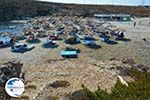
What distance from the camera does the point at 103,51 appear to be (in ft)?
175

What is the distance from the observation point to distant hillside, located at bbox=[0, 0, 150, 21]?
11652cm

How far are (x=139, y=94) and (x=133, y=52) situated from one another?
112ft

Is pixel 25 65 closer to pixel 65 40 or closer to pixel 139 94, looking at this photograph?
pixel 65 40

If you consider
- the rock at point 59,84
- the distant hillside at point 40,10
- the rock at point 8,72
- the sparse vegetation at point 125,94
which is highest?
the sparse vegetation at point 125,94

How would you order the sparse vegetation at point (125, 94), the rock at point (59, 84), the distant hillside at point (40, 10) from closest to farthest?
1. the sparse vegetation at point (125, 94)
2. the rock at point (59, 84)
3. the distant hillside at point (40, 10)

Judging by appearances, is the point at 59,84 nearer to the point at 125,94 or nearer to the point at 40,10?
the point at 125,94

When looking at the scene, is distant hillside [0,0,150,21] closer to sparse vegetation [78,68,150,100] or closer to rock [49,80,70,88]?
rock [49,80,70,88]

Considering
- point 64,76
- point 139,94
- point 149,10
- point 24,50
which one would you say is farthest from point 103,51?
point 149,10

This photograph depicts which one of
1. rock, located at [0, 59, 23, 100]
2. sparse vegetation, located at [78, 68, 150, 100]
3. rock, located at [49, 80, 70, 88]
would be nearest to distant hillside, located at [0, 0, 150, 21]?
rock, located at [0, 59, 23, 100]

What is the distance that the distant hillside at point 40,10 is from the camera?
11652cm

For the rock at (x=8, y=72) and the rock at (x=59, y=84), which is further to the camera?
the rock at (x=59, y=84)

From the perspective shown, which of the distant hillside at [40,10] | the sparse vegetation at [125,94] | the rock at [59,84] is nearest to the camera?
the sparse vegetation at [125,94]

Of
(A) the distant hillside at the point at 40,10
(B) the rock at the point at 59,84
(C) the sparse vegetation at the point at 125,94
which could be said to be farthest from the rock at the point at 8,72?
(A) the distant hillside at the point at 40,10

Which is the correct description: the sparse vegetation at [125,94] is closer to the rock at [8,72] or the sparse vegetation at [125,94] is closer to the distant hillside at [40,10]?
the rock at [8,72]
